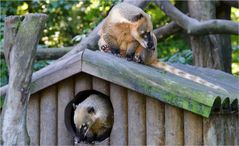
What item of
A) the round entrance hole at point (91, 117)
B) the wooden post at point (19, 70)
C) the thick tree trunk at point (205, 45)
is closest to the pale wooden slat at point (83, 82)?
the round entrance hole at point (91, 117)

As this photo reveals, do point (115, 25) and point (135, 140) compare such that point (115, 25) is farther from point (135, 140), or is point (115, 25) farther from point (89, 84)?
point (135, 140)

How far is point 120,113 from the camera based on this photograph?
5.30 metres

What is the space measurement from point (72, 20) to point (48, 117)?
580 centimetres

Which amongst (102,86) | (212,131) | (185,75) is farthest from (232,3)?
(212,131)

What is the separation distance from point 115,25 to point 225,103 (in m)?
1.25

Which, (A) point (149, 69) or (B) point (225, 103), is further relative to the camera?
(A) point (149, 69)

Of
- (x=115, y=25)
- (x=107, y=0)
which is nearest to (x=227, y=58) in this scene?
(x=107, y=0)

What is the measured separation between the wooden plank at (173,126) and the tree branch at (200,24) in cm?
290

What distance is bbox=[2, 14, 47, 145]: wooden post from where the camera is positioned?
4.53m

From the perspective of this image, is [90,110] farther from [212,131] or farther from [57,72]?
[212,131]

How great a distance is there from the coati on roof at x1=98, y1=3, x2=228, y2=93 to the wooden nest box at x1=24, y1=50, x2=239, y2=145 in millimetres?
171

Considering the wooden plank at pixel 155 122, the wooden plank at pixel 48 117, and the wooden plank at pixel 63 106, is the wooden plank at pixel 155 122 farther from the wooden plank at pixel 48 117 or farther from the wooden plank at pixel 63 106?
the wooden plank at pixel 48 117

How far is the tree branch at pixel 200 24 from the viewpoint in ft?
25.2

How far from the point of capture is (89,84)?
5410 millimetres
